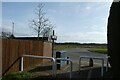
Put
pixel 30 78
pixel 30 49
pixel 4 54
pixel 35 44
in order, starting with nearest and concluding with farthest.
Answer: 1. pixel 30 78
2. pixel 4 54
3. pixel 30 49
4. pixel 35 44

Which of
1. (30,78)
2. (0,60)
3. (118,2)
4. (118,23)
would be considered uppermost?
(118,2)

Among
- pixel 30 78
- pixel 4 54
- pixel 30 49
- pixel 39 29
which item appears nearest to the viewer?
pixel 30 78

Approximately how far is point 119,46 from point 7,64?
591 cm

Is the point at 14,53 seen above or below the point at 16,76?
above

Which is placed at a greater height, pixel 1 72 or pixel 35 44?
pixel 35 44

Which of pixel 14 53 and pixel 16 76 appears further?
pixel 14 53

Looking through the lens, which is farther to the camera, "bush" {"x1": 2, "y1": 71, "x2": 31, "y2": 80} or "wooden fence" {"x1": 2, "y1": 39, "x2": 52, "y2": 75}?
"wooden fence" {"x1": 2, "y1": 39, "x2": 52, "y2": 75}

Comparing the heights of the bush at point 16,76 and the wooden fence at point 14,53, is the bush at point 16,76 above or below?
below

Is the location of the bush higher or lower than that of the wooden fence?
lower

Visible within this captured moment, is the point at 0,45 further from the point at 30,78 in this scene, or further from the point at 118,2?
the point at 118,2

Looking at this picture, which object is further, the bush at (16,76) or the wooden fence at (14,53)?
the wooden fence at (14,53)

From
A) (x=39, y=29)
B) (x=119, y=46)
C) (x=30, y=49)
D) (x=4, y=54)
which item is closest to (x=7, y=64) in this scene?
(x=4, y=54)

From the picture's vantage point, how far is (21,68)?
48.0 ft

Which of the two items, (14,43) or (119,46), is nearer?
(119,46)
